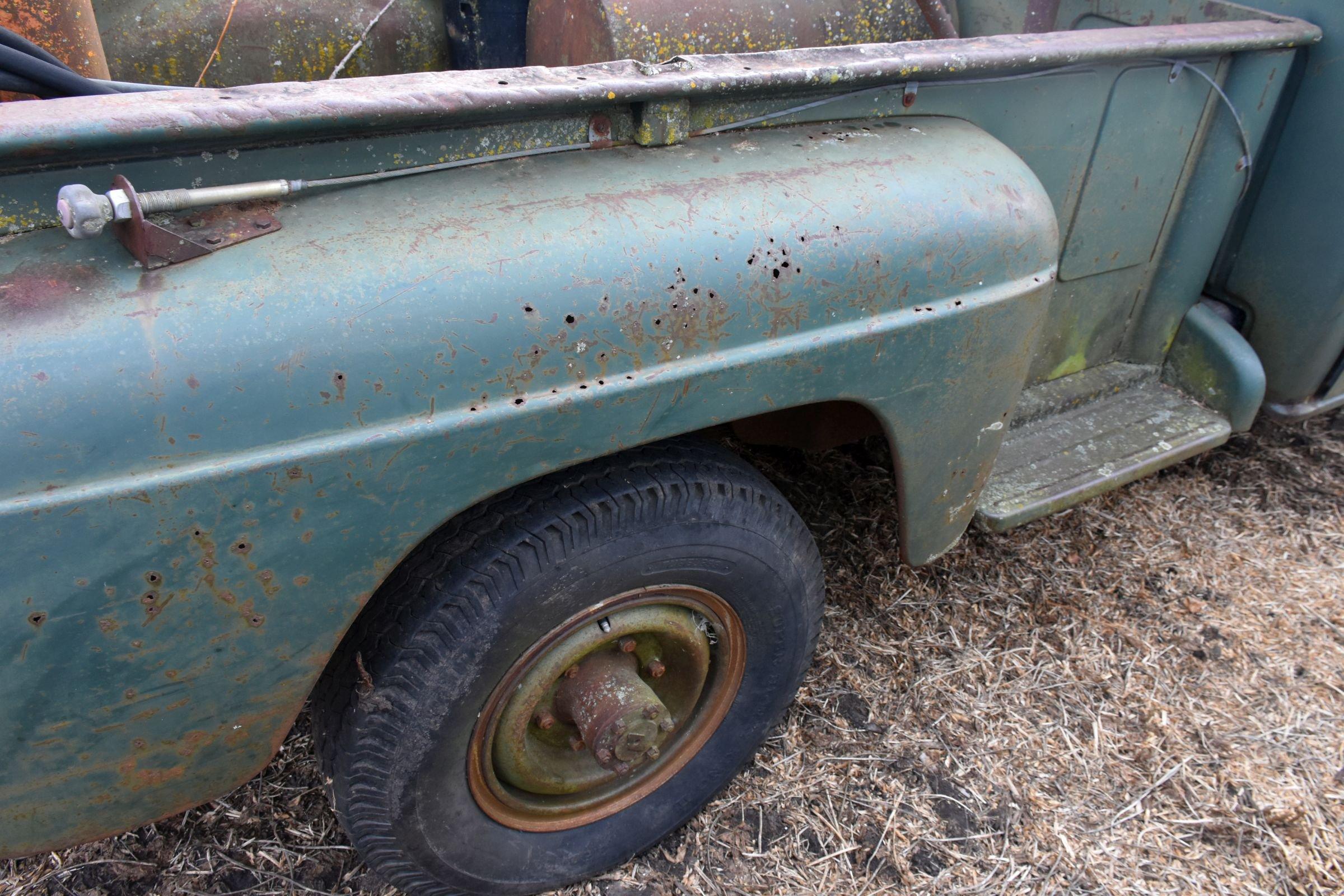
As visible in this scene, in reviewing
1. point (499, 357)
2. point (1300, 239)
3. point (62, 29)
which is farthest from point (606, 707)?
point (1300, 239)

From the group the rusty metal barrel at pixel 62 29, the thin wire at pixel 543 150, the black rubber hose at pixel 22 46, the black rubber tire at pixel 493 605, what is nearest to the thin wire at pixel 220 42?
the rusty metal barrel at pixel 62 29

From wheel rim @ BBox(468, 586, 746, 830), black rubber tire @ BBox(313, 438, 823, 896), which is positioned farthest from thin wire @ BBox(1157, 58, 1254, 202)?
wheel rim @ BBox(468, 586, 746, 830)

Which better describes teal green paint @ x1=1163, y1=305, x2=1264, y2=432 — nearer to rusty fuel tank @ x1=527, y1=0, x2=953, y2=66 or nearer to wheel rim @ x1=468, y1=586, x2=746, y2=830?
rusty fuel tank @ x1=527, y1=0, x2=953, y2=66

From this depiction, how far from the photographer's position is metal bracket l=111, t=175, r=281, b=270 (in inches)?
39.1

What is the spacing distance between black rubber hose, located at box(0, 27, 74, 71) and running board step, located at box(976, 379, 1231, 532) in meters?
1.74

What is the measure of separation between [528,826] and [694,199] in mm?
1120

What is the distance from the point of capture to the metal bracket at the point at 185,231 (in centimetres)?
99

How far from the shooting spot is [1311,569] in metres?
2.54

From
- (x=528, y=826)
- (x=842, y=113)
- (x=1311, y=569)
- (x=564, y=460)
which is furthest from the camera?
(x=1311, y=569)

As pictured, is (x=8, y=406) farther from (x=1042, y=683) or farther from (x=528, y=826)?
(x=1042, y=683)

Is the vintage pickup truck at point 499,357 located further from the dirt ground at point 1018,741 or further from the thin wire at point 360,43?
the dirt ground at point 1018,741

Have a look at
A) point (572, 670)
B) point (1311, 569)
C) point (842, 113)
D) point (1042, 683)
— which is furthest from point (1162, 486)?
point (572, 670)

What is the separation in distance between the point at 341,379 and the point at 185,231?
254mm

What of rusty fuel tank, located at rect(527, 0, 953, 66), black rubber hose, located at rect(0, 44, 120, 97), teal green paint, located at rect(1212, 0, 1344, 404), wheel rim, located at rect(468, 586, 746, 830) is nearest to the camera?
black rubber hose, located at rect(0, 44, 120, 97)
